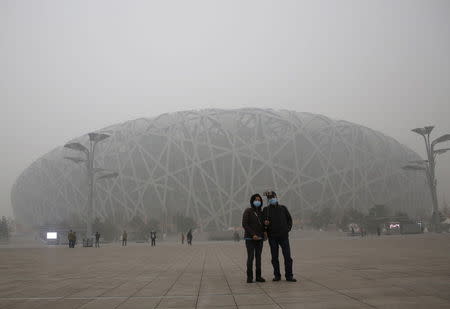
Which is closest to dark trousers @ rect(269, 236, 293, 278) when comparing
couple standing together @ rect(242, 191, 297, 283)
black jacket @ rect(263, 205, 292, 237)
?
couple standing together @ rect(242, 191, 297, 283)

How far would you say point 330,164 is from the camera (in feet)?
234

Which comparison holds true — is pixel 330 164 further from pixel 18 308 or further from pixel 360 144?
pixel 18 308

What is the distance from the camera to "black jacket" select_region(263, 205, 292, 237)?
834 cm

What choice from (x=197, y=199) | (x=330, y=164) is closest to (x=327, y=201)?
(x=330, y=164)

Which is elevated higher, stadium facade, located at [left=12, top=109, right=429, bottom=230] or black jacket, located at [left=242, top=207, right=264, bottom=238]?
stadium facade, located at [left=12, top=109, right=429, bottom=230]

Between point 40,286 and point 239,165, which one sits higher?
point 239,165

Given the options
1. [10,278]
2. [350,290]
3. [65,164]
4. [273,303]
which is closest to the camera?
[273,303]

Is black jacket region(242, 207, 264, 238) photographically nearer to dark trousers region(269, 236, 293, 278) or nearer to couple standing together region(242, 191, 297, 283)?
couple standing together region(242, 191, 297, 283)

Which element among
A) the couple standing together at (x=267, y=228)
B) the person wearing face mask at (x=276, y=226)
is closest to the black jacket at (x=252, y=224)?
the couple standing together at (x=267, y=228)

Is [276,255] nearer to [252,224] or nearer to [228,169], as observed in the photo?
[252,224]

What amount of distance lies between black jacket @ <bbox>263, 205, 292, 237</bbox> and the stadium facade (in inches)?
2280

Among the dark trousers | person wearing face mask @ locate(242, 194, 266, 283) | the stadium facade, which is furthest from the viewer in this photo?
the stadium facade

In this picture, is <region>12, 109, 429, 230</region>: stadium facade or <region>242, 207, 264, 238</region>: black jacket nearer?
<region>242, 207, 264, 238</region>: black jacket

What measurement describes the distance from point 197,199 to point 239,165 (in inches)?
321
